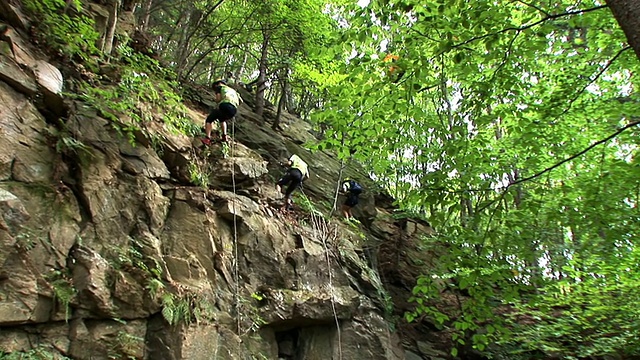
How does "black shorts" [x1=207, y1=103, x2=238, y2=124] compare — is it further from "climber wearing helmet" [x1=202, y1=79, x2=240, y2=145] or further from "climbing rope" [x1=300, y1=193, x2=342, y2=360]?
"climbing rope" [x1=300, y1=193, x2=342, y2=360]

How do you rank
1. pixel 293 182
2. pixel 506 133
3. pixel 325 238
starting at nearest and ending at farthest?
1. pixel 506 133
2. pixel 293 182
3. pixel 325 238

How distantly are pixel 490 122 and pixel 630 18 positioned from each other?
267 cm

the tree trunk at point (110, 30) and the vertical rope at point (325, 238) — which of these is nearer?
the tree trunk at point (110, 30)

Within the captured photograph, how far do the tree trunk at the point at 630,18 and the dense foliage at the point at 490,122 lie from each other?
1.75ft

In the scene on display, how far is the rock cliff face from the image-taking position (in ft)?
16.9

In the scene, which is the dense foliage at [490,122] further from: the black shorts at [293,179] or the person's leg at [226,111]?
the black shorts at [293,179]

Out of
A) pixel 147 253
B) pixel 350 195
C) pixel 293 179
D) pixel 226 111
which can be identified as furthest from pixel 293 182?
pixel 147 253

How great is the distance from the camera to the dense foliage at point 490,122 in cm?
426

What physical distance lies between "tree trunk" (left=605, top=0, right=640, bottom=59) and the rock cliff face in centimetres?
633

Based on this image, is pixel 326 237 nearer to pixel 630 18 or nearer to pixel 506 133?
pixel 506 133

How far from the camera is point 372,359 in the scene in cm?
932

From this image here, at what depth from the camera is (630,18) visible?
88.4 inches

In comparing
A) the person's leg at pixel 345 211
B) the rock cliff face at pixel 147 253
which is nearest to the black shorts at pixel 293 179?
the rock cliff face at pixel 147 253

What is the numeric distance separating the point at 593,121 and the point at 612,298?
4456 mm
